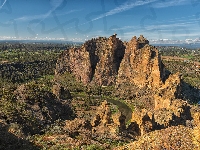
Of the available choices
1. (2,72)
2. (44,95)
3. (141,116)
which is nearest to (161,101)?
(141,116)

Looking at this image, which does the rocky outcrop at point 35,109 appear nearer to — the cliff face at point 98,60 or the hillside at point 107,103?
the hillside at point 107,103

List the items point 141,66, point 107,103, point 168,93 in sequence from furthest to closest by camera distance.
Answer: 1. point 141,66
2. point 168,93
3. point 107,103

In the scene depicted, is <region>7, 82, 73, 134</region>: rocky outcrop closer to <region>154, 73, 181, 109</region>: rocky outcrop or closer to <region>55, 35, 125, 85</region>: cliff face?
<region>154, 73, 181, 109</region>: rocky outcrop

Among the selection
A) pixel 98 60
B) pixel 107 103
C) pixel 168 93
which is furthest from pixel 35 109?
pixel 98 60

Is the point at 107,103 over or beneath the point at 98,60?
beneath

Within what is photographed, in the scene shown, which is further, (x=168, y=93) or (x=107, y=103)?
(x=168, y=93)

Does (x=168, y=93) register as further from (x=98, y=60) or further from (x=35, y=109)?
(x=98, y=60)

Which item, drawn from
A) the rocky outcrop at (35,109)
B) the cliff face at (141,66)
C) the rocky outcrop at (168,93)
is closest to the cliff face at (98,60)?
the cliff face at (141,66)

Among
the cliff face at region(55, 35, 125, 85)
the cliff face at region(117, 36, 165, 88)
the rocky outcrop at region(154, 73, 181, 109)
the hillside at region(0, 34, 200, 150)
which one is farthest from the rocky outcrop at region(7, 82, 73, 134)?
the cliff face at region(55, 35, 125, 85)
